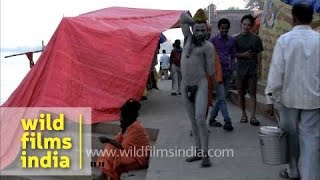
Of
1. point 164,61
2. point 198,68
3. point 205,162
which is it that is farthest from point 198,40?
point 164,61

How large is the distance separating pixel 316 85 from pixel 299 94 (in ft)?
0.49

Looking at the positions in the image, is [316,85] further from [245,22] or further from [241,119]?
[241,119]

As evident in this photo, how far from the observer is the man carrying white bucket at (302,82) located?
396 centimetres

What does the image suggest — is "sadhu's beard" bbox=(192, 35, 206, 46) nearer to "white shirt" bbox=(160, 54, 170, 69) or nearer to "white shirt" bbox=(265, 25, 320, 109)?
"white shirt" bbox=(265, 25, 320, 109)

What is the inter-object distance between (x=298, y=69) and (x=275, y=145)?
666 millimetres

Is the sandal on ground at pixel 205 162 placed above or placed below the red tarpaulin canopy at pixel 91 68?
below

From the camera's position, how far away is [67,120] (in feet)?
26.1

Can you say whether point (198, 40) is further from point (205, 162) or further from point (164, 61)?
point (164, 61)

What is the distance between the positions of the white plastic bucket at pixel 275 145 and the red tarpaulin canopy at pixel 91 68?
14.4 ft

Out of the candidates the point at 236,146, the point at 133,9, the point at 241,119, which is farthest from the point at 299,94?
the point at 133,9

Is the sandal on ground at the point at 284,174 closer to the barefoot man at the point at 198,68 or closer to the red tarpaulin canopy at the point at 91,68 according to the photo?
the barefoot man at the point at 198,68

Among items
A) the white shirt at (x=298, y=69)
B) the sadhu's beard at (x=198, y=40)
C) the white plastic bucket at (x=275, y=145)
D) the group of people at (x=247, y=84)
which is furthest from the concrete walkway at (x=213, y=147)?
the sadhu's beard at (x=198, y=40)

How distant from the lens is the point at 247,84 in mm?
7273

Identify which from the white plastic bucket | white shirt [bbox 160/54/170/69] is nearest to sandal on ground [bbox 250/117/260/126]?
the white plastic bucket
